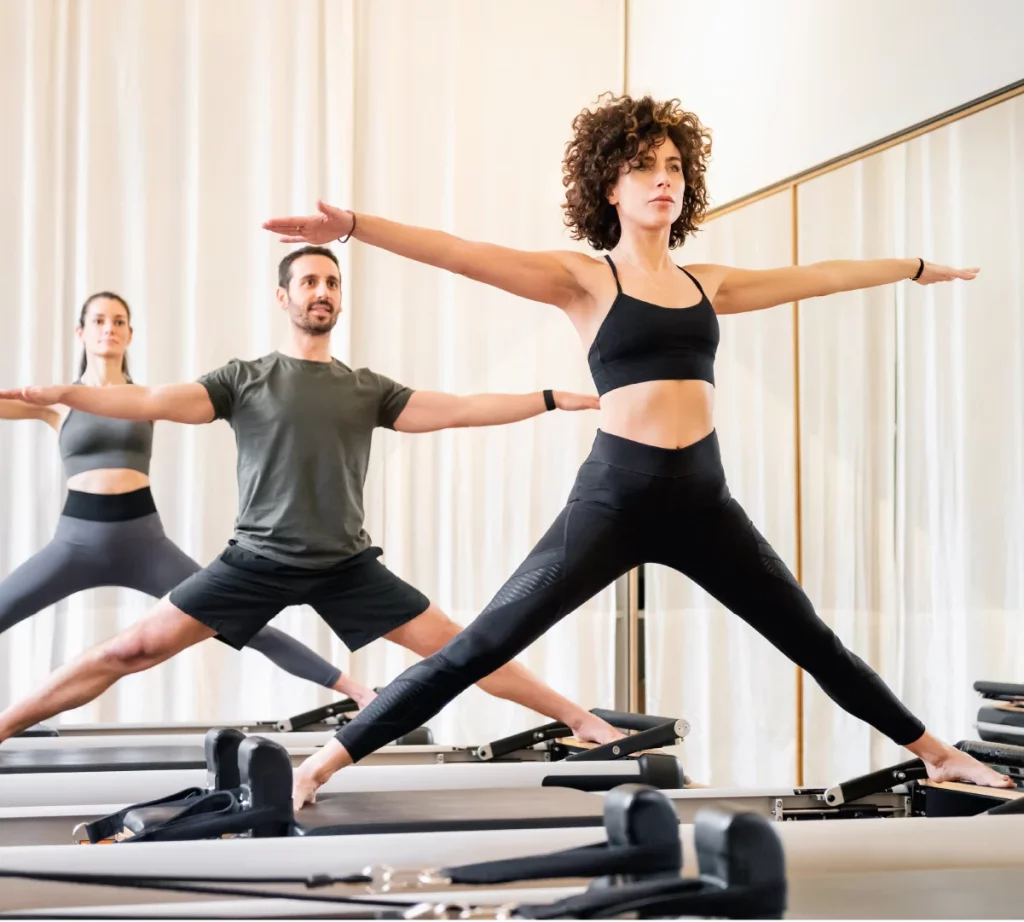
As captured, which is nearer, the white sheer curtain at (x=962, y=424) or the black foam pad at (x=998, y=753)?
the black foam pad at (x=998, y=753)

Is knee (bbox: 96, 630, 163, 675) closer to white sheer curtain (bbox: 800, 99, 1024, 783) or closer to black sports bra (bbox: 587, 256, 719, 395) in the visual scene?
black sports bra (bbox: 587, 256, 719, 395)

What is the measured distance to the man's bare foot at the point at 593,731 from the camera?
3490 mm

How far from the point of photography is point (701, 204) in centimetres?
284

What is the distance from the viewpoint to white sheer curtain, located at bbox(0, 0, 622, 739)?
523 cm

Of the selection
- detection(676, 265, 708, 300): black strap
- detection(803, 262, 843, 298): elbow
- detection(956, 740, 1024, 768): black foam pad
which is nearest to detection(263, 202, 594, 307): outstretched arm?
detection(676, 265, 708, 300): black strap

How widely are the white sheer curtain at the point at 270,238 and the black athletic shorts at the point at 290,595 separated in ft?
7.01

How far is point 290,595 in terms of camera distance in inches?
129

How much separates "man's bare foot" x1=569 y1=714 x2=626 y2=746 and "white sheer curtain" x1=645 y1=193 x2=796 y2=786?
4.66 feet

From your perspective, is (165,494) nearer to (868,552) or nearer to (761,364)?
(761,364)

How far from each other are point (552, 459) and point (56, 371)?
2123 mm

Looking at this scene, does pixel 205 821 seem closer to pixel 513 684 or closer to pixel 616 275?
pixel 616 275

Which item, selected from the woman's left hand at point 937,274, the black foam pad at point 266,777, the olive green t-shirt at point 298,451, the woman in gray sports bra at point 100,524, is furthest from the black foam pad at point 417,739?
the black foam pad at point 266,777

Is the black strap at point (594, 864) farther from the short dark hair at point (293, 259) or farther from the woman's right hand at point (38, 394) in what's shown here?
the short dark hair at point (293, 259)

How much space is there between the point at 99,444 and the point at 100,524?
0.27m
